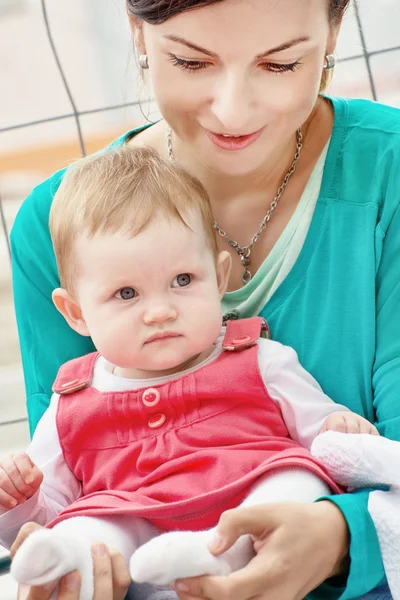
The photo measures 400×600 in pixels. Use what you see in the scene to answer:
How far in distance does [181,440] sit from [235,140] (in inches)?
17.8

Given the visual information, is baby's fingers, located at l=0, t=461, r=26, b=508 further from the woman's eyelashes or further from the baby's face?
the woman's eyelashes

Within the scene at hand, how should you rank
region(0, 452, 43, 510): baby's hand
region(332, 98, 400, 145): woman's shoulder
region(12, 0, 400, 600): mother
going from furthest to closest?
region(332, 98, 400, 145): woman's shoulder
region(0, 452, 43, 510): baby's hand
region(12, 0, 400, 600): mother

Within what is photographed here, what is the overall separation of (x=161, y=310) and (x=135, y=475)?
0.24 meters

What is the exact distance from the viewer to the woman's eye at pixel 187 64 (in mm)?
1344

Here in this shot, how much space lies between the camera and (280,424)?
1346mm

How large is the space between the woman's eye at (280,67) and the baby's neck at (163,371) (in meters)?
0.42

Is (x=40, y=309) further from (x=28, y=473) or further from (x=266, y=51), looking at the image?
(x=266, y=51)

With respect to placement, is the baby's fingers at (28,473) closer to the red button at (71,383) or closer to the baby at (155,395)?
the baby at (155,395)

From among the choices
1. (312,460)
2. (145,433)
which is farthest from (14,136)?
(312,460)

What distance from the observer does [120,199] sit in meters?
1.33

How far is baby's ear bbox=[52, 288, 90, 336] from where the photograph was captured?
142 centimetres

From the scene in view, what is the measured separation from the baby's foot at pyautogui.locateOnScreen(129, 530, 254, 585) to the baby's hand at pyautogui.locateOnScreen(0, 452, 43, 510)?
269 mm

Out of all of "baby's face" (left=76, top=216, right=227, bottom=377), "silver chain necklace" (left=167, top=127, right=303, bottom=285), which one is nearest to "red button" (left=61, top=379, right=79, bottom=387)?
"baby's face" (left=76, top=216, right=227, bottom=377)

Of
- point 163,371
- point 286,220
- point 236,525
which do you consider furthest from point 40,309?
point 236,525
